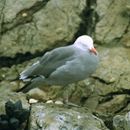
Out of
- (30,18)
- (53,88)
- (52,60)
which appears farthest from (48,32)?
Result: (52,60)

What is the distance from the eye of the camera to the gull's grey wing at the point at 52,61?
18.6ft

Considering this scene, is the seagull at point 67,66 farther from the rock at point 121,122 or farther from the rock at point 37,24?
the rock at point 37,24

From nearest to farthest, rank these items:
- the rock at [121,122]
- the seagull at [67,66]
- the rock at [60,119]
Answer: the rock at [60,119]
the rock at [121,122]
the seagull at [67,66]

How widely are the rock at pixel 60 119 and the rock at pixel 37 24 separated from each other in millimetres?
1574

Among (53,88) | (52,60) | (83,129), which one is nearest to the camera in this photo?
(83,129)

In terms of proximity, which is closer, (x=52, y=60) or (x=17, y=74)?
(x=52, y=60)

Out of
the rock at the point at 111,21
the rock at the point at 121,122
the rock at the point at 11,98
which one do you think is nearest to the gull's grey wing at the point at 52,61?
the rock at the point at 11,98

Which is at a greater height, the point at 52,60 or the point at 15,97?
the point at 52,60

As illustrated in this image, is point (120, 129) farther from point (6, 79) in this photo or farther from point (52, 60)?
point (6, 79)

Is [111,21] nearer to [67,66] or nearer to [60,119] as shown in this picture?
[67,66]

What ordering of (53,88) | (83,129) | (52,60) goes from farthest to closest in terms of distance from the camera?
(53,88)
(52,60)
(83,129)

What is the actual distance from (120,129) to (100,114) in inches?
15.4

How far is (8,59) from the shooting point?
22.9 ft

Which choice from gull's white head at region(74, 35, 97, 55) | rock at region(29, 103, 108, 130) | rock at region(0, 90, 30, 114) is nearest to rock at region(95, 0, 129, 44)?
gull's white head at region(74, 35, 97, 55)
